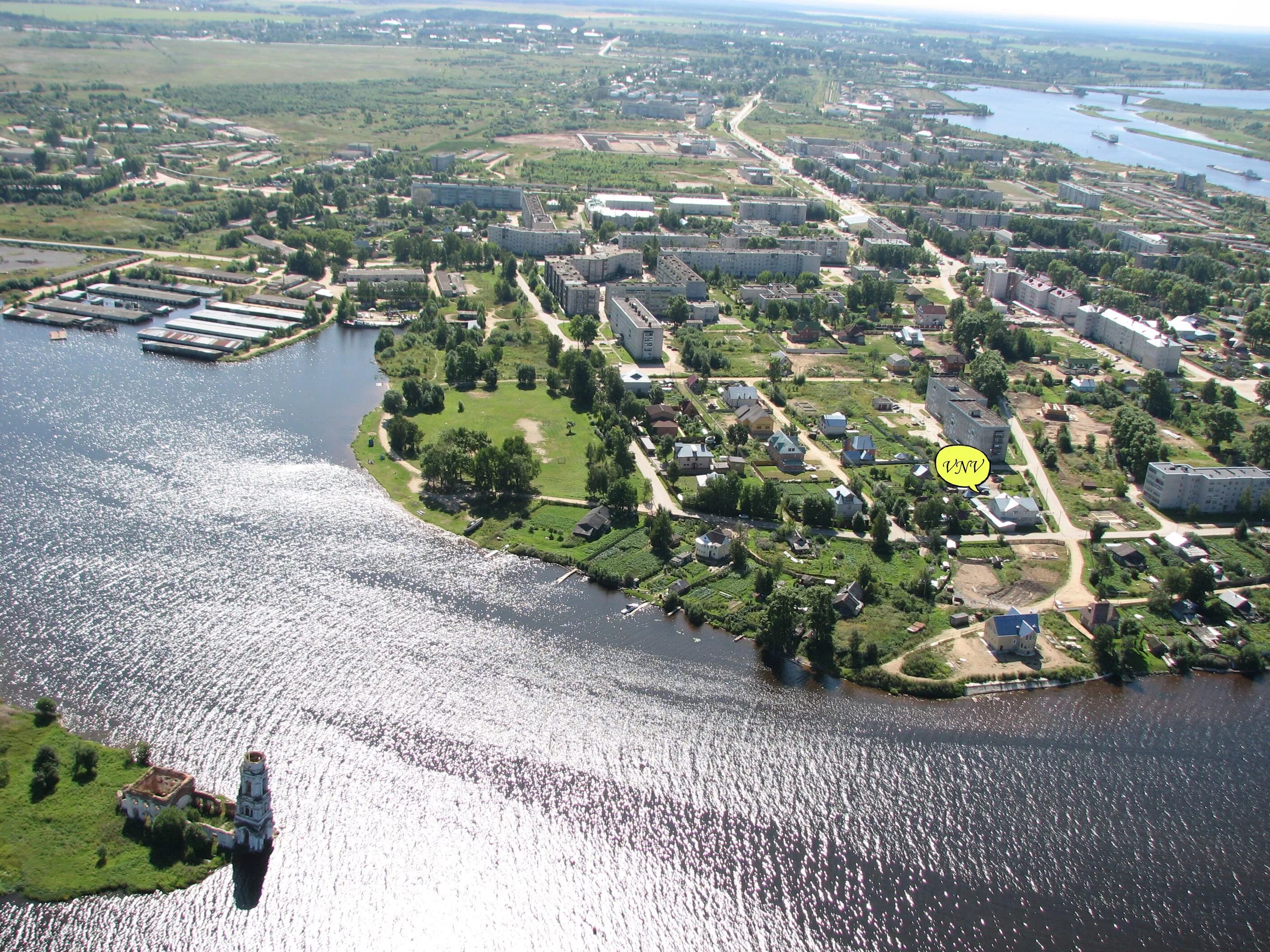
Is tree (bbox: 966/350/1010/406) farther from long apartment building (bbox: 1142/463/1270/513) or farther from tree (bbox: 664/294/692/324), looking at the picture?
tree (bbox: 664/294/692/324)

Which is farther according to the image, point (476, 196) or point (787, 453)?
point (476, 196)

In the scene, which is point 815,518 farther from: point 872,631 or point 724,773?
point 724,773

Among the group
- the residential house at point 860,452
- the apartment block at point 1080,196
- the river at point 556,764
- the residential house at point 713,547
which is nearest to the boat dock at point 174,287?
the river at point 556,764

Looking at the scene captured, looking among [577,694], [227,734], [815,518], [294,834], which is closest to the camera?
[294,834]

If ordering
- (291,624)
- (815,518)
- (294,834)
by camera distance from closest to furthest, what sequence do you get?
(294,834) < (291,624) < (815,518)

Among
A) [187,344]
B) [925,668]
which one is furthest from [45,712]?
[187,344]

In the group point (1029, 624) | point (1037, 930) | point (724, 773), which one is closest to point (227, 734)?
point (724, 773)

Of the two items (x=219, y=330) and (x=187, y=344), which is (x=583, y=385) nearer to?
(x=187, y=344)
